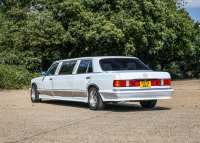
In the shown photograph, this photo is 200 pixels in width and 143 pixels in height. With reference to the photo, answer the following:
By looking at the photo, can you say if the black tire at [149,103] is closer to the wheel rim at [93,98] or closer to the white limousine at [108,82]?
the white limousine at [108,82]

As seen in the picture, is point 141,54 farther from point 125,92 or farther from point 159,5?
point 125,92

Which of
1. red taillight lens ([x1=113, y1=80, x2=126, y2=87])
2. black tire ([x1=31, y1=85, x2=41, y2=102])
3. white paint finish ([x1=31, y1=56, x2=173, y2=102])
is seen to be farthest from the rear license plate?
black tire ([x1=31, y1=85, x2=41, y2=102])

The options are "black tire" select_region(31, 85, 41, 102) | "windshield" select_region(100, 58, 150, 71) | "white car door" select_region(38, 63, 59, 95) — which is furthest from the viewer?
"black tire" select_region(31, 85, 41, 102)

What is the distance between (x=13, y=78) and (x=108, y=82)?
49.2 ft

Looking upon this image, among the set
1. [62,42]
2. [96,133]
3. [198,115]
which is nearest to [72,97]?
[198,115]

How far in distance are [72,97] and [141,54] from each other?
29961 mm

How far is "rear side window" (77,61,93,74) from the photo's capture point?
11.3m

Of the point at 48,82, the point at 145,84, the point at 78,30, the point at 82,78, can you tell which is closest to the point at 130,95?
the point at 145,84

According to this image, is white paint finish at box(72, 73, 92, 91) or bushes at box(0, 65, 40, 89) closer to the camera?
A: white paint finish at box(72, 73, 92, 91)

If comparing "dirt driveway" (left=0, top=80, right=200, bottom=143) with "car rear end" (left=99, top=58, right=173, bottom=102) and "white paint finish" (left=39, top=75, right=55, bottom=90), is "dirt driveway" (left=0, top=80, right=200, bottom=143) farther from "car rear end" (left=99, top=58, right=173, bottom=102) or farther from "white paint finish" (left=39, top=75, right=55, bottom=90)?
"white paint finish" (left=39, top=75, right=55, bottom=90)

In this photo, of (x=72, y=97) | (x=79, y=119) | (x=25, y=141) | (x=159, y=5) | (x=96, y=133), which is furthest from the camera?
(x=159, y=5)

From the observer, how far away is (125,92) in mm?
10023

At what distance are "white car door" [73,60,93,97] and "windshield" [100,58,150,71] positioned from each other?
1.56ft

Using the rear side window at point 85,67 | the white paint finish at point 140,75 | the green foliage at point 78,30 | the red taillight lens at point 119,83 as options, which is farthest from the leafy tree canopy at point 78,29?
the red taillight lens at point 119,83
